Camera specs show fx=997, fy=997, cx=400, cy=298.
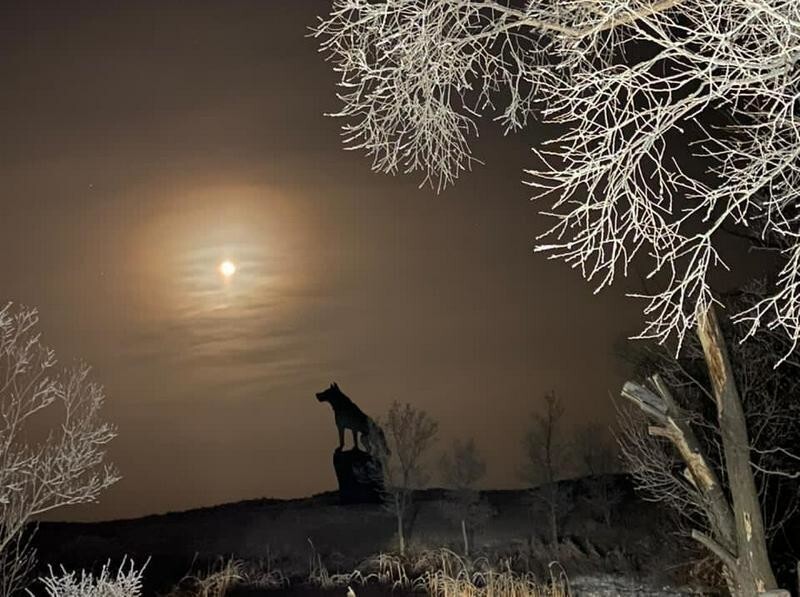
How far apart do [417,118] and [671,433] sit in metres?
4.52

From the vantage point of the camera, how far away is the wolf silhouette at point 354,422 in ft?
100

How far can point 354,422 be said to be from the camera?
31.2 m

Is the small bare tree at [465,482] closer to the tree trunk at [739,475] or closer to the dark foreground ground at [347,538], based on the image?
the dark foreground ground at [347,538]

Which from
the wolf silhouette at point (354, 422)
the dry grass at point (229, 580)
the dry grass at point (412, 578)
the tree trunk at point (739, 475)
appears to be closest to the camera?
the tree trunk at point (739, 475)

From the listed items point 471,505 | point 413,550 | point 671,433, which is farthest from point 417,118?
point 471,505

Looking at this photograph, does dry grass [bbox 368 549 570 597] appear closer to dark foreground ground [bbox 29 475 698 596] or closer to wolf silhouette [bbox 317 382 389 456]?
dark foreground ground [bbox 29 475 698 596]

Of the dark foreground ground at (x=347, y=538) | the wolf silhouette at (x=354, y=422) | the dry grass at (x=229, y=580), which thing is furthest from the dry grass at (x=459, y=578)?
the wolf silhouette at (x=354, y=422)

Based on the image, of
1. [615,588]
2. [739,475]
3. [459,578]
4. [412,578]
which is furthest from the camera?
[412,578]

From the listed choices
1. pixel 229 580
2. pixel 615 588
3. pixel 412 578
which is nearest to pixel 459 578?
pixel 412 578

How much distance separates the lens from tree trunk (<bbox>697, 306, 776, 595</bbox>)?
9258mm

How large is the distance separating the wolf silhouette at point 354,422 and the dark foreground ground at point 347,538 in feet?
9.48

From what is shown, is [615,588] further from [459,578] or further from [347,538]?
[347,538]

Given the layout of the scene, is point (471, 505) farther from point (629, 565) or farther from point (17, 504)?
point (17, 504)

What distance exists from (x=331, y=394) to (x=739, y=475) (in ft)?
77.9
